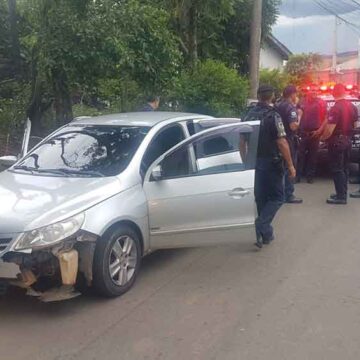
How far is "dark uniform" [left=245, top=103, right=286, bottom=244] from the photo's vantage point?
19.4ft

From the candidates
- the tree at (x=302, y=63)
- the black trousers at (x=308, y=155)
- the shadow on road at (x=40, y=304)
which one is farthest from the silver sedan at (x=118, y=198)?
the tree at (x=302, y=63)

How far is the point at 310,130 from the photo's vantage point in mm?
9812

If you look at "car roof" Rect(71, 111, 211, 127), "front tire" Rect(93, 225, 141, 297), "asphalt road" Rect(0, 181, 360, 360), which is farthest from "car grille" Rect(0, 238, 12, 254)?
"car roof" Rect(71, 111, 211, 127)

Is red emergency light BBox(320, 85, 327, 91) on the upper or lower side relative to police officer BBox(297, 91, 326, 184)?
upper

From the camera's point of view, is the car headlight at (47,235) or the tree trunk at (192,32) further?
the tree trunk at (192,32)

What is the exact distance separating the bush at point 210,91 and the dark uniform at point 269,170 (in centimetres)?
519

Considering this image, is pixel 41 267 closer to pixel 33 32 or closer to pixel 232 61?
pixel 33 32

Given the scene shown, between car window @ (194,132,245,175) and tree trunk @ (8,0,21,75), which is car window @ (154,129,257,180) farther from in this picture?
tree trunk @ (8,0,21,75)

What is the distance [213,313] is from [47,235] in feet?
4.65

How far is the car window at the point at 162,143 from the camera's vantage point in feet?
16.7

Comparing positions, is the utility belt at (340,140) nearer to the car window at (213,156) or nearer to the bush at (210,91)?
the car window at (213,156)

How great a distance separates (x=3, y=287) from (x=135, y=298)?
108cm

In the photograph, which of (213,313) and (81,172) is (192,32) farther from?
(213,313)

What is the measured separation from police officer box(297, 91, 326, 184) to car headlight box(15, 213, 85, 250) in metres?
6.67
